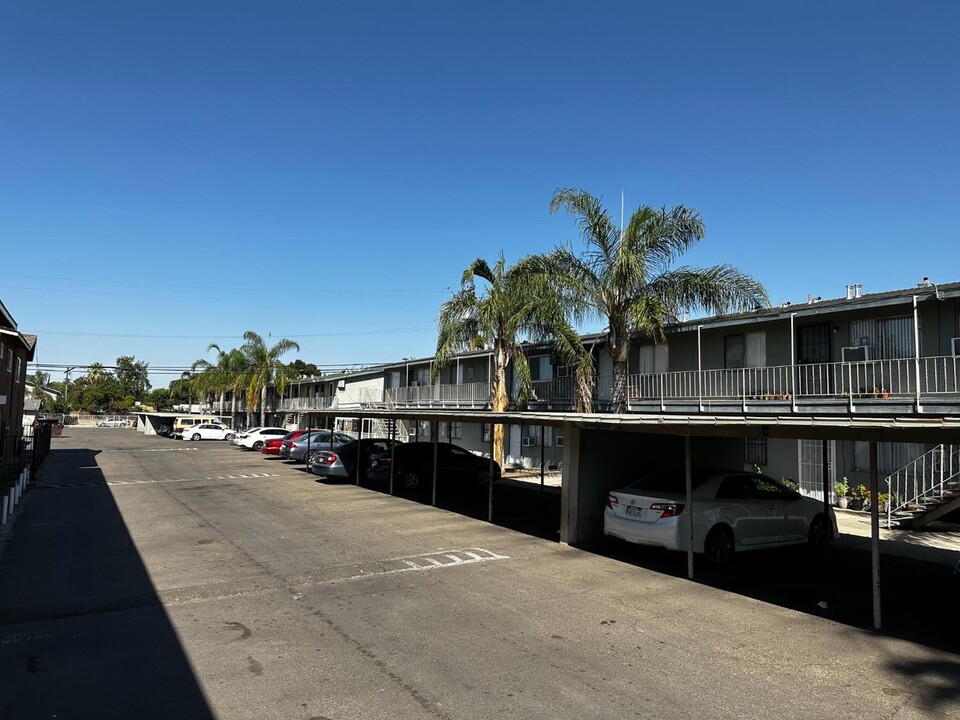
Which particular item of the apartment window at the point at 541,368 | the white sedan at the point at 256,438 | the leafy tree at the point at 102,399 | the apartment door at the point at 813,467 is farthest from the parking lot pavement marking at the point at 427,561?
the leafy tree at the point at 102,399

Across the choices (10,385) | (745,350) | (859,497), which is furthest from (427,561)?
(10,385)

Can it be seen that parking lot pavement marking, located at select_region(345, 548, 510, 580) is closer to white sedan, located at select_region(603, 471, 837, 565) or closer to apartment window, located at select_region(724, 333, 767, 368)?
white sedan, located at select_region(603, 471, 837, 565)

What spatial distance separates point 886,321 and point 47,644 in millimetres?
18807

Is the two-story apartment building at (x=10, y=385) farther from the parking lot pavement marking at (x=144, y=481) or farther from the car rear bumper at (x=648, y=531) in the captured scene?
the car rear bumper at (x=648, y=531)

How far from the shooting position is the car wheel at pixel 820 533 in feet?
37.6

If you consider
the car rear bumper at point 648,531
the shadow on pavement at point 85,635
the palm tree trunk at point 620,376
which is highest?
the palm tree trunk at point 620,376

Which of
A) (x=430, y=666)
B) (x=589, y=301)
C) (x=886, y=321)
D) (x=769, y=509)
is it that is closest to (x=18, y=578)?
(x=430, y=666)

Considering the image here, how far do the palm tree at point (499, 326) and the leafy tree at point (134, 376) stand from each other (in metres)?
121

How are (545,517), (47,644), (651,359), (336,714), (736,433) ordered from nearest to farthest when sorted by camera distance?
(336,714) < (47,644) < (736,433) < (545,517) < (651,359)

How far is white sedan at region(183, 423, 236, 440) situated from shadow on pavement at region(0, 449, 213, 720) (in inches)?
1530

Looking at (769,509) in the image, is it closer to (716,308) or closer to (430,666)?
(430,666)

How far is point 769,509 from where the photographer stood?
35.5 feet

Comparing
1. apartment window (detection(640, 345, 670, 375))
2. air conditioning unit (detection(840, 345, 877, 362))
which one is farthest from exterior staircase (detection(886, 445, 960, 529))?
apartment window (detection(640, 345, 670, 375))

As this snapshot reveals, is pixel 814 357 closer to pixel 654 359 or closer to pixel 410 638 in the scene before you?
pixel 654 359
